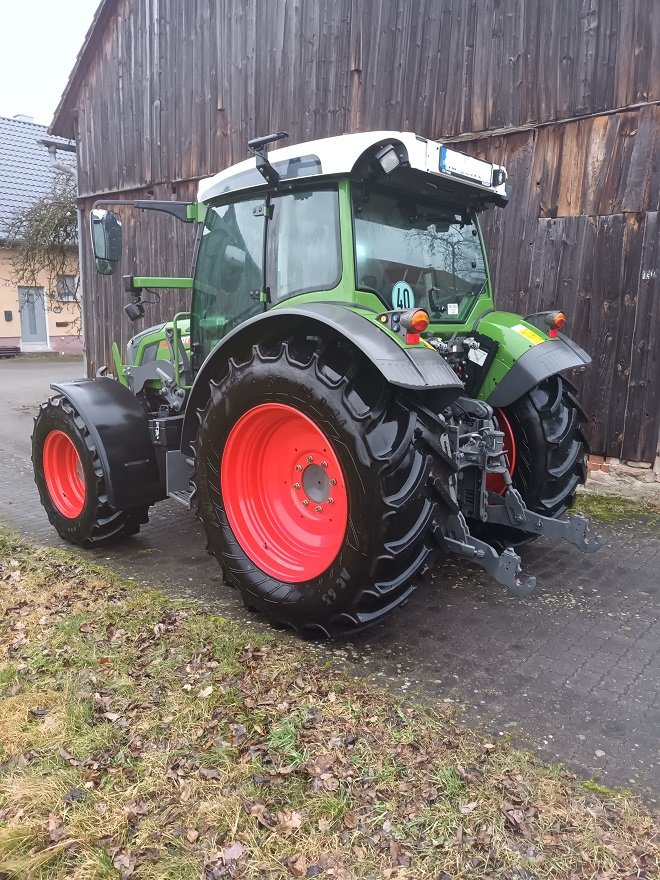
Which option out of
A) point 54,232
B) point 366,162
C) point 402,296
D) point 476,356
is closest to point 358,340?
point 402,296

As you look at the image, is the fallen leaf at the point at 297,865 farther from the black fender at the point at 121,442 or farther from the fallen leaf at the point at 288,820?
the black fender at the point at 121,442

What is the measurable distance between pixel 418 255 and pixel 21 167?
2225 cm

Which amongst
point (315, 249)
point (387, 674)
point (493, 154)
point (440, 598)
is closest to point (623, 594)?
point (440, 598)

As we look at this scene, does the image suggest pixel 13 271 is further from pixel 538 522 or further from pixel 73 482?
pixel 538 522

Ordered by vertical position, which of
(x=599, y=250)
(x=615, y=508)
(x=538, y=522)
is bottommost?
(x=615, y=508)

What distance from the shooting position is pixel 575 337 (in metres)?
6.08

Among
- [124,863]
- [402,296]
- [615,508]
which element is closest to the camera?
[124,863]

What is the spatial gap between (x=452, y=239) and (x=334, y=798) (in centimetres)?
308

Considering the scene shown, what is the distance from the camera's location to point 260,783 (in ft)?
7.84

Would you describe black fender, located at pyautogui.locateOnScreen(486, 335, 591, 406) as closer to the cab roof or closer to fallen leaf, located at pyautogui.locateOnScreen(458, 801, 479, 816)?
the cab roof

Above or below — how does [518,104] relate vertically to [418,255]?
above

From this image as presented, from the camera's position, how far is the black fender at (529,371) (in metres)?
3.86

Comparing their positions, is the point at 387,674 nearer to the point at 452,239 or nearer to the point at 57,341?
the point at 452,239

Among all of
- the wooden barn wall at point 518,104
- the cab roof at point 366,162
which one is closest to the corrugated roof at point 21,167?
the wooden barn wall at point 518,104
